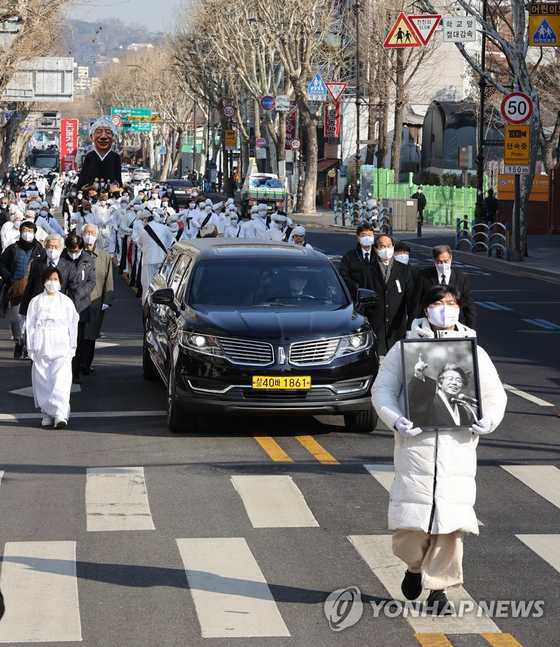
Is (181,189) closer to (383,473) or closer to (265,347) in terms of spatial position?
(265,347)

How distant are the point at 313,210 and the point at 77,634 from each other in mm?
60584

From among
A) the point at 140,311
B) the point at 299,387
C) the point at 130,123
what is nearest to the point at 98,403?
the point at 299,387

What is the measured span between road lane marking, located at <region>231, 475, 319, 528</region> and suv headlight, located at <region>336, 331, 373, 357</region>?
81.3 inches

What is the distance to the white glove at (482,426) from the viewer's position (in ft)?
22.1

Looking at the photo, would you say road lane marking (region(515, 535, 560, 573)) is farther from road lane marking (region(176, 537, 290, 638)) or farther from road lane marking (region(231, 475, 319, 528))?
road lane marking (region(176, 537, 290, 638))

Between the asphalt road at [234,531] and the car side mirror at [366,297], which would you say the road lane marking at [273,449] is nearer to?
the asphalt road at [234,531]

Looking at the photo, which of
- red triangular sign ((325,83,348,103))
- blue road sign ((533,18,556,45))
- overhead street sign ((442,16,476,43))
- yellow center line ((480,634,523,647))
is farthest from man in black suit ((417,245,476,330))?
red triangular sign ((325,83,348,103))

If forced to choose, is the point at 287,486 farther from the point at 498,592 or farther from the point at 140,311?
the point at 140,311

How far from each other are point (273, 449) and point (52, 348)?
2.52 m

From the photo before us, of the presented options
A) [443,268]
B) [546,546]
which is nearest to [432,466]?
[546,546]

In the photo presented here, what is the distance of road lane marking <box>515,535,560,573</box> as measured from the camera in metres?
7.97

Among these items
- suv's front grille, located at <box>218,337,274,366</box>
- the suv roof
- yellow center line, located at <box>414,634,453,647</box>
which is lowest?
yellow center line, located at <box>414,634,453,647</box>

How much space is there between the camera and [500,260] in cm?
3612

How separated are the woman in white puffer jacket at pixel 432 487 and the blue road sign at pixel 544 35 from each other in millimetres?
24155
